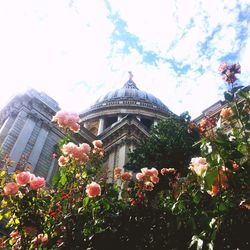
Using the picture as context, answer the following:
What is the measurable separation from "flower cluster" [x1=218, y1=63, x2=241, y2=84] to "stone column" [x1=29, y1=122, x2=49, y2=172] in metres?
14.6

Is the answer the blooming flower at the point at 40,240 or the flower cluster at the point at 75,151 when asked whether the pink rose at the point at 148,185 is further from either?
the blooming flower at the point at 40,240

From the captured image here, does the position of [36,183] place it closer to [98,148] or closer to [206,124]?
[98,148]

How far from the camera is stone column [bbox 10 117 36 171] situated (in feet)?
55.4

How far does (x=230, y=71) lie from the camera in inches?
188

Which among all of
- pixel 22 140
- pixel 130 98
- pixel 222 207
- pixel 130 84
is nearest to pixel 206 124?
pixel 222 207

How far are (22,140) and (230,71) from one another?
1520 cm

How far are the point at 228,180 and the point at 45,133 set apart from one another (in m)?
17.1

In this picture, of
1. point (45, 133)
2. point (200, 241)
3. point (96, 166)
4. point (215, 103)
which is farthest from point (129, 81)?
point (200, 241)

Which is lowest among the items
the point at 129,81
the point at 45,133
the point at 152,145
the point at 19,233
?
the point at 19,233

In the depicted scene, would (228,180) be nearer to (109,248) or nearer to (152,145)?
(109,248)

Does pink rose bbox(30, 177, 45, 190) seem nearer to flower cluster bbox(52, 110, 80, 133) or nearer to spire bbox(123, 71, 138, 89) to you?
flower cluster bbox(52, 110, 80, 133)

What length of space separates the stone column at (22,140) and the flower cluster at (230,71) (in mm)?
14071

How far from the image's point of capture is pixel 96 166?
22.3 ft

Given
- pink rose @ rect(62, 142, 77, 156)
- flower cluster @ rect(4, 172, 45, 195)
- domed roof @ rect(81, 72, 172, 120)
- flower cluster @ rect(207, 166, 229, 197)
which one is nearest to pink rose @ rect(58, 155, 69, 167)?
pink rose @ rect(62, 142, 77, 156)
